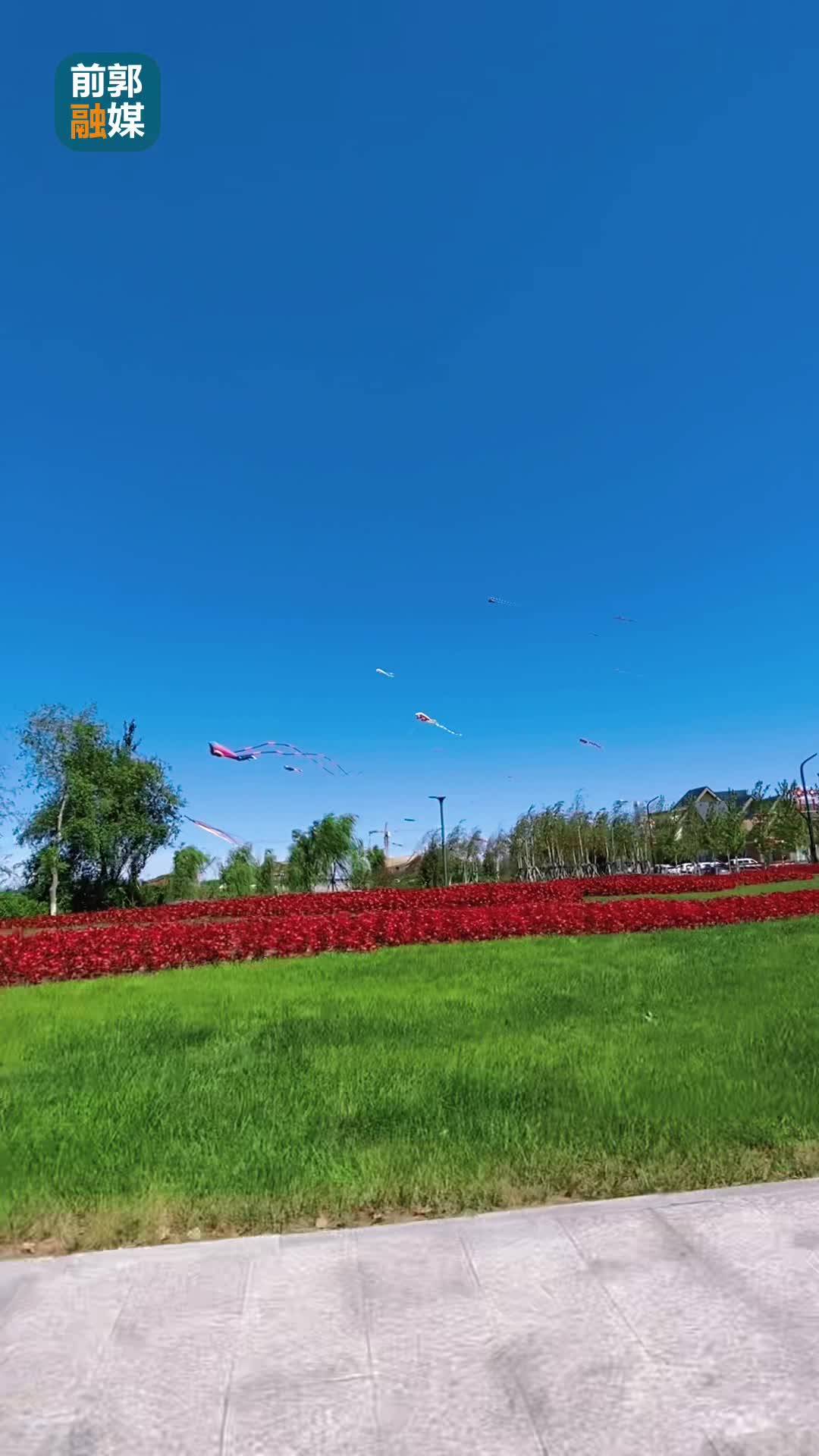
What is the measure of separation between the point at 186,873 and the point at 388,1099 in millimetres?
32919

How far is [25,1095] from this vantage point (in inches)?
172

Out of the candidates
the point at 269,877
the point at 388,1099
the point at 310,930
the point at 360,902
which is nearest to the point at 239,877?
the point at 269,877

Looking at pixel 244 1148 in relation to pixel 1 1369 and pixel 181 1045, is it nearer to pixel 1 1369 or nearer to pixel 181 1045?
pixel 1 1369

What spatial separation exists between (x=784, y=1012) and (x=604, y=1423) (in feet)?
15.7

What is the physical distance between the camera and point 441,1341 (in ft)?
6.75

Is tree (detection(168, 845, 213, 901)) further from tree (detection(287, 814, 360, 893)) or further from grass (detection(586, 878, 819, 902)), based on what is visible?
grass (detection(586, 878, 819, 902))

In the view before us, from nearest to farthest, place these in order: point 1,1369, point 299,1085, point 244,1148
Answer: point 1,1369
point 244,1148
point 299,1085

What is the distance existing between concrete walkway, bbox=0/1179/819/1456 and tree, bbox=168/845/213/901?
33.7 metres

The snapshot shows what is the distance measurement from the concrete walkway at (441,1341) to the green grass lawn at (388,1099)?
323 millimetres

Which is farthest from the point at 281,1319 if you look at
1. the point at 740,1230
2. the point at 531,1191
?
the point at 740,1230

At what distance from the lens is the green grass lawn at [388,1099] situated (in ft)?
9.90

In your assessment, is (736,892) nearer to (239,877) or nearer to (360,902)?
(360,902)

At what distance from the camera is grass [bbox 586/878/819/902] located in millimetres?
18312

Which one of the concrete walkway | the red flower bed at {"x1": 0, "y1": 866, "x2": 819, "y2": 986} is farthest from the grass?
the concrete walkway
